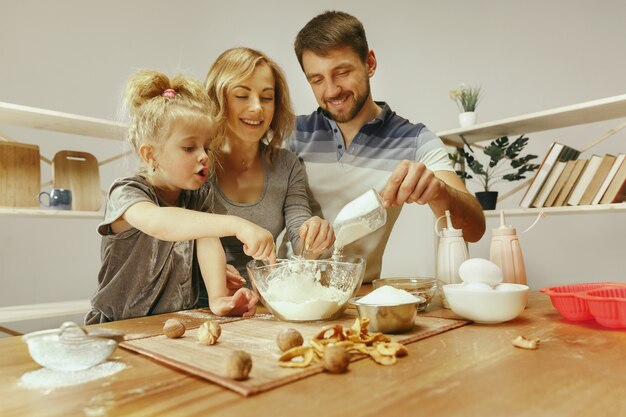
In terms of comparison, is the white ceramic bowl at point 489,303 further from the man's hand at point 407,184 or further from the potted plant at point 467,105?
the potted plant at point 467,105

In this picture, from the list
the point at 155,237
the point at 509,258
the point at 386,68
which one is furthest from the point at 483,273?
the point at 386,68

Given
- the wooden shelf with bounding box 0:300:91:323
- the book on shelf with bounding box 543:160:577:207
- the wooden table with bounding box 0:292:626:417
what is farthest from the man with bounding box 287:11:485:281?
→ the wooden shelf with bounding box 0:300:91:323

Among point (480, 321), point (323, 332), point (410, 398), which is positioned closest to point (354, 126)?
point (480, 321)

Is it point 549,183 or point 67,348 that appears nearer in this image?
point 67,348

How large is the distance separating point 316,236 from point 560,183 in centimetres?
163

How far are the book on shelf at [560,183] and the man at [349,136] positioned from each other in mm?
814

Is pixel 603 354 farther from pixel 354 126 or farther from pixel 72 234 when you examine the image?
pixel 72 234

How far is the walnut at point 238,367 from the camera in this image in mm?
602

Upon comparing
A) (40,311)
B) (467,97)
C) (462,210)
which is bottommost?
(40,311)

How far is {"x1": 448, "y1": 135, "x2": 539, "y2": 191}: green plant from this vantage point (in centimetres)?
243

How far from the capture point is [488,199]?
2520mm

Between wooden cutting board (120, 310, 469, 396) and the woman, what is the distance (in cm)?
Answer: 55

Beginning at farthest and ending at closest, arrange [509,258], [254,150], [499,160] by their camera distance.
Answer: [499,160], [254,150], [509,258]

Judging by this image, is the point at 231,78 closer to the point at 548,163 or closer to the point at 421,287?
the point at 421,287
